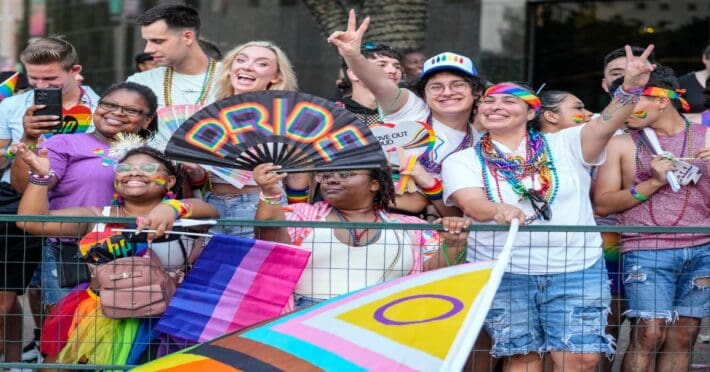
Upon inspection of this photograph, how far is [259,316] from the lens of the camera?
6172mm

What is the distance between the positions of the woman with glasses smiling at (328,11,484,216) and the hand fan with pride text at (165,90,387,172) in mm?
695

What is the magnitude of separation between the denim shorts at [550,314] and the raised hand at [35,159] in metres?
2.30

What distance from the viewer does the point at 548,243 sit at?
6172 millimetres

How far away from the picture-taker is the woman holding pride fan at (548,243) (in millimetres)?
6176

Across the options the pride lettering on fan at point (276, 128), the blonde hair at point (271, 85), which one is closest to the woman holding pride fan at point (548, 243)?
the pride lettering on fan at point (276, 128)

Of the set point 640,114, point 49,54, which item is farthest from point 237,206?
point 640,114

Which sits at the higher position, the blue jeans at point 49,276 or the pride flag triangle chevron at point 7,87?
the pride flag triangle chevron at point 7,87

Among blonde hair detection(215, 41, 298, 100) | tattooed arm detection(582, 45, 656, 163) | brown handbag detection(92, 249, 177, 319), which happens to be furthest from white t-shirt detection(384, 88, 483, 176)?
brown handbag detection(92, 249, 177, 319)

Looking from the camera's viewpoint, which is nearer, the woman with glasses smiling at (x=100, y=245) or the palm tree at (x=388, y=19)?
the woman with glasses smiling at (x=100, y=245)

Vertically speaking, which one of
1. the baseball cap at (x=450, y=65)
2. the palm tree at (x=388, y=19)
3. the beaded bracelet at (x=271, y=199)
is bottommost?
the beaded bracelet at (x=271, y=199)

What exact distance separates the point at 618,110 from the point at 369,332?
1.81 metres

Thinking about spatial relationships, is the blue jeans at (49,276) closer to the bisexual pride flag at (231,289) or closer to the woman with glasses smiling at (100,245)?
the woman with glasses smiling at (100,245)

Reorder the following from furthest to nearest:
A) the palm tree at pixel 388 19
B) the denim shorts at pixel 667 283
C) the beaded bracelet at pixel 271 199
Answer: the palm tree at pixel 388 19, the denim shorts at pixel 667 283, the beaded bracelet at pixel 271 199

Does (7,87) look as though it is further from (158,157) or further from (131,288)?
(131,288)
